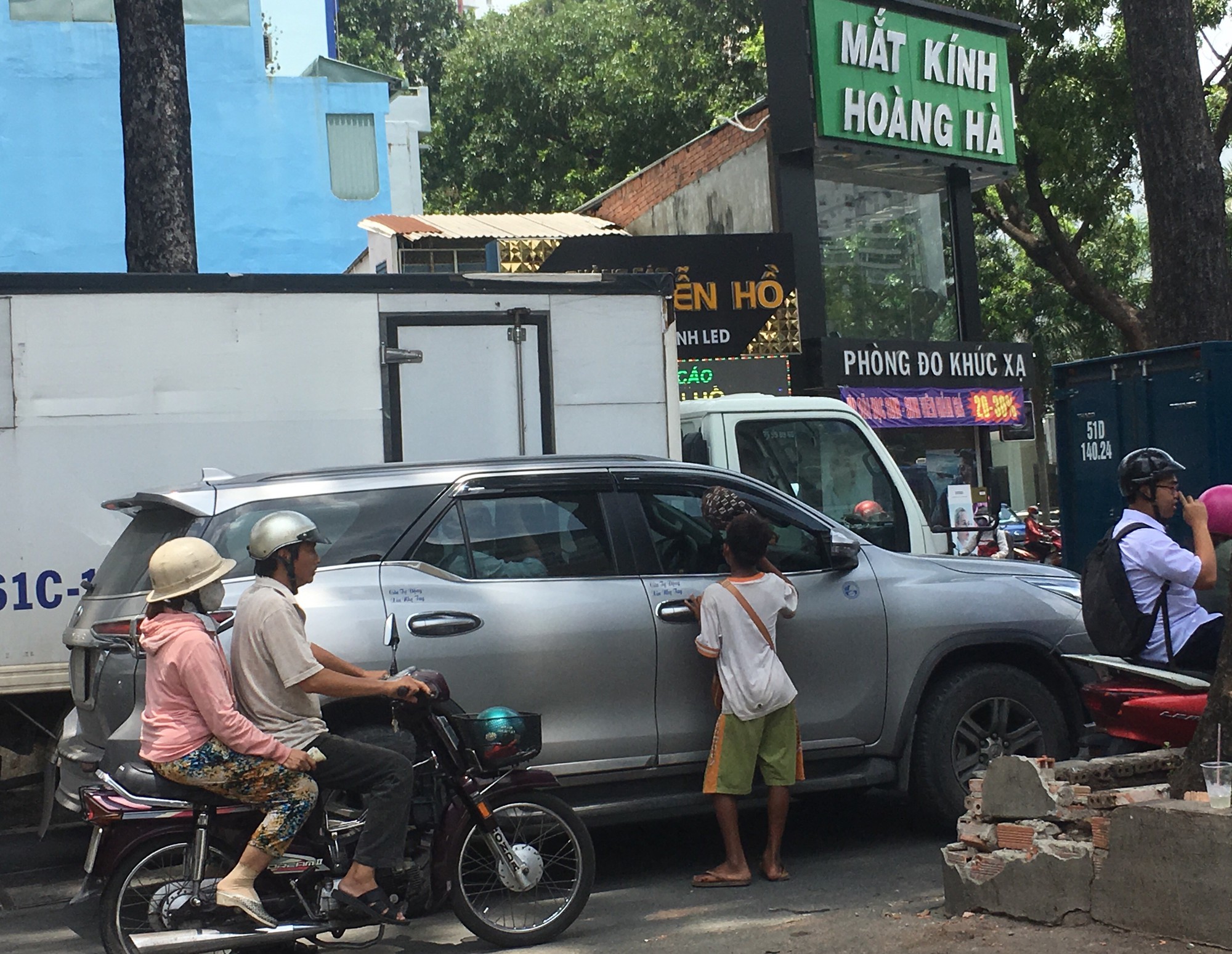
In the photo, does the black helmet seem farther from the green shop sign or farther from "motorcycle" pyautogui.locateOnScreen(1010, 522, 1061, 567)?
the green shop sign

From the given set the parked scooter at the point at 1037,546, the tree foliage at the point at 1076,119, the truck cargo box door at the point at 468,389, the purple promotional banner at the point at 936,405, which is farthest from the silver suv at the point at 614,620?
the tree foliage at the point at 1076,119

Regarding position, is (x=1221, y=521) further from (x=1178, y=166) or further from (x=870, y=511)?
(x=1178, y=166)

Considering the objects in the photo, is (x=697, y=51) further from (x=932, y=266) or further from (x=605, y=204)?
(x=932, y=266)

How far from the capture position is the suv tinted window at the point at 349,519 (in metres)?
5.72

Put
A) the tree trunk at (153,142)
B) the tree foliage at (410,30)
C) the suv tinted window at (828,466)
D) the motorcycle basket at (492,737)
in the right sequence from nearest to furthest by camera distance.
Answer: the motorcycle basket at (492,737), the suv tinted window at (828,466), the tree trunk at (153,142), the tree foliage at (410,30)

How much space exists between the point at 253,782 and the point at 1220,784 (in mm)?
3232

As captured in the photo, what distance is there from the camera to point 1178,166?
35.0ft

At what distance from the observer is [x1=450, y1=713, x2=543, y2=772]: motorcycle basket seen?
537cm

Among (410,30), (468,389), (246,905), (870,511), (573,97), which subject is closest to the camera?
(246,905)

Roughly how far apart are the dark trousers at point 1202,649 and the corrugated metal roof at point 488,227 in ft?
37.0

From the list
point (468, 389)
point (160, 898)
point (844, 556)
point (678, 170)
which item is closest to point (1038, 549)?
point (678, 170)

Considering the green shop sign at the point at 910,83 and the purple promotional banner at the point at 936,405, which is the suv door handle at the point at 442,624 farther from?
the green shop sign at the point at 910,83

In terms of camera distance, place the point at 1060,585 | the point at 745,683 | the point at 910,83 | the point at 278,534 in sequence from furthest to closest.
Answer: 1. the point at 910,83
2. the point at 1060,585
3. the point at 745,683
4. the point at 278,534

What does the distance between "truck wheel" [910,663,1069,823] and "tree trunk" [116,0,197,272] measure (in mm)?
6044
